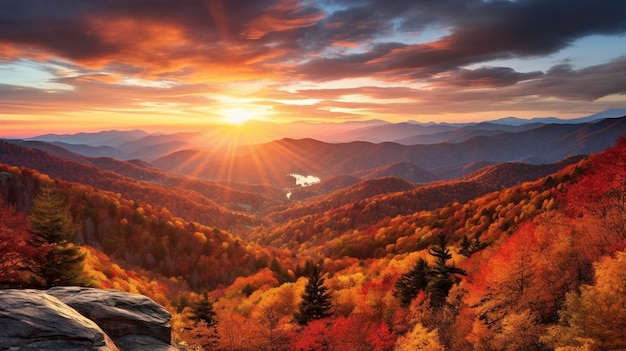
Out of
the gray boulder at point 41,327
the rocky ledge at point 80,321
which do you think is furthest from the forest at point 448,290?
the gray boulder at point 41,327

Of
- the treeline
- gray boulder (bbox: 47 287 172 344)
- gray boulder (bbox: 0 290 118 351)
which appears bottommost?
the treeline

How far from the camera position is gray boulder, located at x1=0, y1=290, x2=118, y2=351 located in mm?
14802

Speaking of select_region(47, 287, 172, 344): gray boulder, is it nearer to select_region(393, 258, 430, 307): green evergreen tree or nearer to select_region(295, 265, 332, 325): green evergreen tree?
select_region(295, 265, 332, 325): green evergreen tree

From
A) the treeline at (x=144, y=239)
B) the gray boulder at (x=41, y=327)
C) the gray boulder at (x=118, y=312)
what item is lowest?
the treeline at (x=144, y=239)

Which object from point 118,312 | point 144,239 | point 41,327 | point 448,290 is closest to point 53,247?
point 118,312

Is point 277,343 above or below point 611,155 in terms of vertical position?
below

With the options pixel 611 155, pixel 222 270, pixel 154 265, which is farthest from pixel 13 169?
pixel 611 155

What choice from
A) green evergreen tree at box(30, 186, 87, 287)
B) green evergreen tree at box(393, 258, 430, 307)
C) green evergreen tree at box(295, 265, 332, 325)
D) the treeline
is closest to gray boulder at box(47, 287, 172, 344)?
green evergreen tree at box(30, 186, 87, 287)

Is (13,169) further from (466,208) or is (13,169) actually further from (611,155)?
(611,155)

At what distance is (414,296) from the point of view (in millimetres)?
56094

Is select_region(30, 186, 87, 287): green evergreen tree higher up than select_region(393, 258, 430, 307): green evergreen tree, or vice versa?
select_region(30, 186, 87, 287): green evergreen tree

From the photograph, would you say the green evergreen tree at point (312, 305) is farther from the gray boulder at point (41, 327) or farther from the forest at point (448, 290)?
the gray boulder at point (41, 327)

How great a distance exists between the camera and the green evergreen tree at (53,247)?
35.6 m

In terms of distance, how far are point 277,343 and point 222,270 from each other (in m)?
89.1
